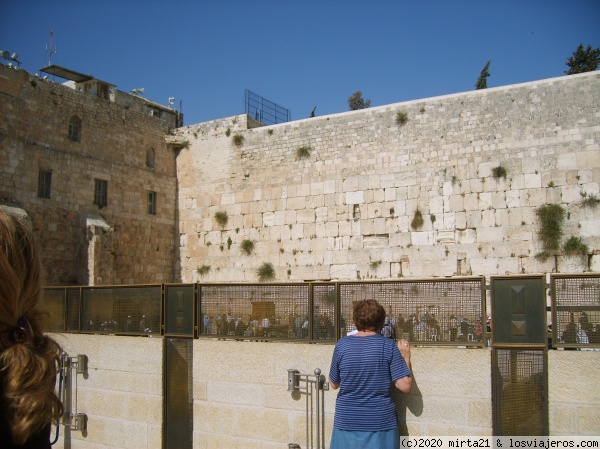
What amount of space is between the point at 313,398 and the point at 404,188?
958 cm

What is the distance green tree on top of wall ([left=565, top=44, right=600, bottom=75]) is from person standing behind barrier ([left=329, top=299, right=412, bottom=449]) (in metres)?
23.6

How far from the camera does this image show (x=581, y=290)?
14.2 feet

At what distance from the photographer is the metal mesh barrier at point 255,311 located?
214 inches

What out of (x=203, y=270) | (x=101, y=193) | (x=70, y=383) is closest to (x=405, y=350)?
(x=70, y=383)

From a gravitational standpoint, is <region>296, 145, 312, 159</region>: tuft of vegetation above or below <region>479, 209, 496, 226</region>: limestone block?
above

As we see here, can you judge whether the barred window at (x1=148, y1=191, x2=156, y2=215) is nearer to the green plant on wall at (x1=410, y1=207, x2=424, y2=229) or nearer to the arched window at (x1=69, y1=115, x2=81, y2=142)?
the arched window at (x1=69, y1=115, x2=81, y2=142)

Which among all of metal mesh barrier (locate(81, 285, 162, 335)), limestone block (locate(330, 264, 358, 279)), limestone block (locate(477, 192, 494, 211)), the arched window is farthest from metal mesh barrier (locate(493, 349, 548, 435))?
the arched window

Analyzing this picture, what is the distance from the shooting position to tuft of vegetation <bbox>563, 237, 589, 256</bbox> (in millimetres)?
11984

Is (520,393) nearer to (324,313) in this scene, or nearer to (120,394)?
(324,313)

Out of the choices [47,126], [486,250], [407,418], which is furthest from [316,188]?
[407,418]

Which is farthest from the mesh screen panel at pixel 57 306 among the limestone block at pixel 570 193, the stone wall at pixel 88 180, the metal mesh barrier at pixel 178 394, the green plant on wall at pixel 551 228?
the limestone block at pixel 570 193

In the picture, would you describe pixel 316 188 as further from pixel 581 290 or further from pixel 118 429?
pixel 581 290

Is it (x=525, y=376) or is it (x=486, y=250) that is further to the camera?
(x=486, y=250)

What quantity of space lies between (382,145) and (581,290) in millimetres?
10501
